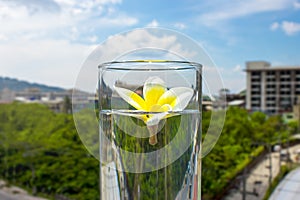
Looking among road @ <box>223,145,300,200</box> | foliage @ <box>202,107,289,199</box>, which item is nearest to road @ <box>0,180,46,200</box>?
foliage @ <box>202,107,289,199</box>

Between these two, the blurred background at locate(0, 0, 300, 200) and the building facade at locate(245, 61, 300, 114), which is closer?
the blurred background at locate(0, 0, 300, 200)

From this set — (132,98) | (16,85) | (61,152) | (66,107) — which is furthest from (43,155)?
(132,98)

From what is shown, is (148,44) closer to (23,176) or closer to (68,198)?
(68,198)

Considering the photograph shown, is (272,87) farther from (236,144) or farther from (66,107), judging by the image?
(66,107)

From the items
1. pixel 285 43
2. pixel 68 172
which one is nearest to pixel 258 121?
pixel 285 43

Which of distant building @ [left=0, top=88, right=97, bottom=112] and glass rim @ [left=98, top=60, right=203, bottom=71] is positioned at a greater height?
glass rim @ [left=98, top=60, right=203, bottom=71]

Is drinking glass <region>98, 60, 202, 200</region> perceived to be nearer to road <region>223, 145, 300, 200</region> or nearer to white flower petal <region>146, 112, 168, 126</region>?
white flower petal <region>146, 112, 168, 126</region>

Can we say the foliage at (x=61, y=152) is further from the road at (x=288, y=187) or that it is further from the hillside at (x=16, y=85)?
the road at (x=288, y=187)
